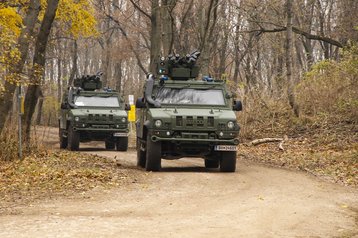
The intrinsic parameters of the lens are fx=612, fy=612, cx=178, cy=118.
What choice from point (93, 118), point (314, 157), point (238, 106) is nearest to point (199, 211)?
point (238, 106)

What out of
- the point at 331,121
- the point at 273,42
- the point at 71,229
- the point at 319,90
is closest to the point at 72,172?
the point at 71,229

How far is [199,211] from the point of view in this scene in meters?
7.96

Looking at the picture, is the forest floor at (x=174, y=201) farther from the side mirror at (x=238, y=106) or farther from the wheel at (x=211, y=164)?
the side mirror at (x=238, y=106)

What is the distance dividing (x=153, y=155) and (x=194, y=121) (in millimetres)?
1092

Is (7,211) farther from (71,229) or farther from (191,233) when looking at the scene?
(191,233)

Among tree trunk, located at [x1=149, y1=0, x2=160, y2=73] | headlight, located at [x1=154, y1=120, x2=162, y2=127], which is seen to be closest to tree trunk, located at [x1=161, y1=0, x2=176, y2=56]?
tree trunk, located at [x1=149, y1=0, x2=160, y2=73]

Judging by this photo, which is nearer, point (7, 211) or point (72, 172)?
point (7, 211)

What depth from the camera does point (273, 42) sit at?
Result: 36812mm

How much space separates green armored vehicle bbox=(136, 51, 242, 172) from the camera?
1245 centimetres

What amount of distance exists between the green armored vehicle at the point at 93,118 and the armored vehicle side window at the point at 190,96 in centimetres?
649

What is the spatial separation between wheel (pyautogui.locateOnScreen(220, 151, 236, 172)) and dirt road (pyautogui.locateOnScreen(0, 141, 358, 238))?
1001mm

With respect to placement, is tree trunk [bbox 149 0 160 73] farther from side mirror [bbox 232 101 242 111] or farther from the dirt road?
the dirt road

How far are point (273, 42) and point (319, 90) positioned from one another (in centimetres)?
1446

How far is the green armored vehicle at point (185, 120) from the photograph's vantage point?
12.5 metres
